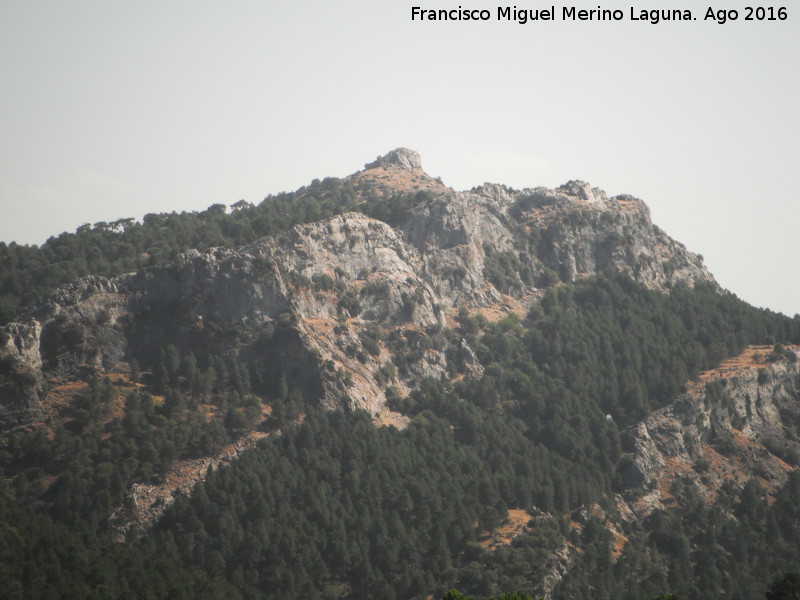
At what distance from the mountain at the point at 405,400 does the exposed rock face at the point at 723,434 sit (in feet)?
1.34

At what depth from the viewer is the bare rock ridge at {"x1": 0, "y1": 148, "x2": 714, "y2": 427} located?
139 m

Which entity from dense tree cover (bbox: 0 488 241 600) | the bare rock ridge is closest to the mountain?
the bare rock ridge

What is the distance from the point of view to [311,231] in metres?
164

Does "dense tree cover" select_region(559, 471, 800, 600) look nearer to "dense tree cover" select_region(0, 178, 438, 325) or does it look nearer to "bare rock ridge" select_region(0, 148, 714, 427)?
"bare rock ridge" select_region(0, 148, 714, 427)

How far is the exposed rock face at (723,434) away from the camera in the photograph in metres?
146

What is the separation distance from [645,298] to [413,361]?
55.5 metres

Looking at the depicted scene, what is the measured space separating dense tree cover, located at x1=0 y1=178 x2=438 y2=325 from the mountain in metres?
0.93

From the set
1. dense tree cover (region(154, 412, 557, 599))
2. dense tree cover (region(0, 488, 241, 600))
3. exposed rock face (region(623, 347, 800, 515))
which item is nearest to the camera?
dense tree cover (region(0, 488, 241, 600))

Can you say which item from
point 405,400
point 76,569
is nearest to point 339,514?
point 405,400

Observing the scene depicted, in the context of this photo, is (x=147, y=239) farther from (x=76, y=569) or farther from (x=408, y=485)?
(x=76, y=569)

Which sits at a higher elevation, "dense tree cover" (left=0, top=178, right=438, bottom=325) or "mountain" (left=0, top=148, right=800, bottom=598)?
"dense tree cover" (left=0, top=178, right=438, bottom=325)

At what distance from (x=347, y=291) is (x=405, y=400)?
2257 cm

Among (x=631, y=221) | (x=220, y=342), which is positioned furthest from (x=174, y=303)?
(x=631, y=221)

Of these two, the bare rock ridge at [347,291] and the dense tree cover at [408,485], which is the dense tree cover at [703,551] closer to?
the dense tree cover at [408,485]
